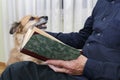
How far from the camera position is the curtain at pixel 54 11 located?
7.30ft

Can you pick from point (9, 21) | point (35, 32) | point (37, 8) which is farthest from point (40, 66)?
point (9, 21)

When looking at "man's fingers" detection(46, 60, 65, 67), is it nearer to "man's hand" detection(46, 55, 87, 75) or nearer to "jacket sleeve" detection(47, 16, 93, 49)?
"man's hand" detection(46, 55, 87, 75)

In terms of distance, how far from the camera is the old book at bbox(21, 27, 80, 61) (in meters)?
0.99

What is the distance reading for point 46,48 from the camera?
1.00 metres

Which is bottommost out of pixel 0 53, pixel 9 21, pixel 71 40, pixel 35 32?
pixel 0 53

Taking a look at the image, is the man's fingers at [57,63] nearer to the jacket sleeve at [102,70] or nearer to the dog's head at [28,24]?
the jacket sleeve at [102,70]

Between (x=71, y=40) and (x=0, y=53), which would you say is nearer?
(x=71, y=40)

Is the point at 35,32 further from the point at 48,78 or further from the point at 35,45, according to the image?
the point at 48,78

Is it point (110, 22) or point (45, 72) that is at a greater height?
point (110, 22)

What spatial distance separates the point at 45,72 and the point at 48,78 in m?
Result: 0.03

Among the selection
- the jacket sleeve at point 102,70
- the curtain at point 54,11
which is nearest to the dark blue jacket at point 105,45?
the jacket sleeve at point 102,70

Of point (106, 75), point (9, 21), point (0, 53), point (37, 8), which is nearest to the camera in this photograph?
point (106, 75)

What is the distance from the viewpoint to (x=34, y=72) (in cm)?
99

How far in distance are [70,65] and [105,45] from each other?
0.19 metres
